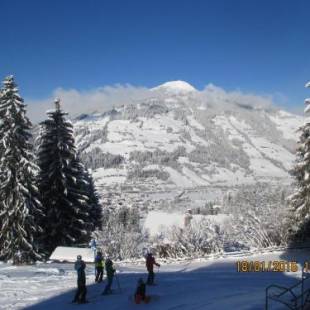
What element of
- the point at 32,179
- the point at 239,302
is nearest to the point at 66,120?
the point at 32,179

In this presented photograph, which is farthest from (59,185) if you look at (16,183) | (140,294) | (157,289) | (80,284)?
(140,294)

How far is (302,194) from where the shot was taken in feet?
120

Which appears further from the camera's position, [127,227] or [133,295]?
[127,227]

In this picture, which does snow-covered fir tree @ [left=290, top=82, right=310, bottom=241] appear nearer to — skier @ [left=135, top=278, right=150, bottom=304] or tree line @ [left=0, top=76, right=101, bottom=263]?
tree line @ [left=0, top=76, right=101, bottom=263]

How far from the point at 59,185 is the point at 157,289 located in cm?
1880

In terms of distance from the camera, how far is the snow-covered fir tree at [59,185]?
41.1 m

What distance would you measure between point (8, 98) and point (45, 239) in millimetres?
11897

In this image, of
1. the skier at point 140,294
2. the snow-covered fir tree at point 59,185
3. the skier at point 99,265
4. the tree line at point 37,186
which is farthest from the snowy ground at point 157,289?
the snow-covered fir tree at point 59,185

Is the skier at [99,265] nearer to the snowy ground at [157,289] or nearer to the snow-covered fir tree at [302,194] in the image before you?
the snowy ground at [157,289]

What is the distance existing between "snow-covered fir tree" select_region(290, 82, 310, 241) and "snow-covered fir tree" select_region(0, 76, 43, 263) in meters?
19.0

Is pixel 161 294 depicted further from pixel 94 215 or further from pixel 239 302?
pixel 94 215

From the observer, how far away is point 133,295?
23.6 m

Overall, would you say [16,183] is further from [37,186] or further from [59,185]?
[59,185]

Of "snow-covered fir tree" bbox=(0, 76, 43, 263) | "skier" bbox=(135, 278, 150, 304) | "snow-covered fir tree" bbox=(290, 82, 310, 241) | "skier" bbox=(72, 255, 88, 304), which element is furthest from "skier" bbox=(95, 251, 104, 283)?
"snow-covered fir tree" bbox=(290, 82, 310, 241)
